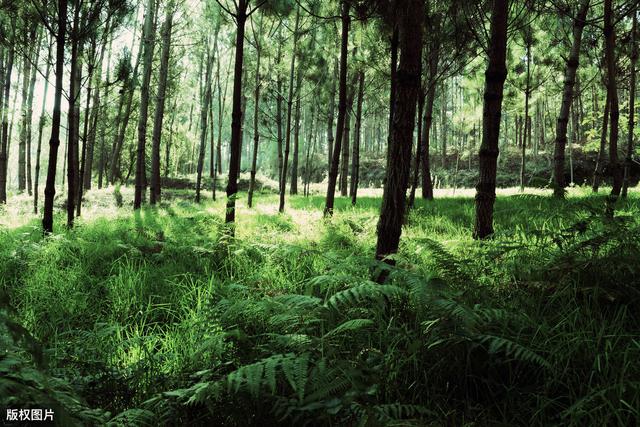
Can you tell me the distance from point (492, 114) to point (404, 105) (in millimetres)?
2361

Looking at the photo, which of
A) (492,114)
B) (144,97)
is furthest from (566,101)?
(144,97)

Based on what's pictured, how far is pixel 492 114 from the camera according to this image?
487 centimetres

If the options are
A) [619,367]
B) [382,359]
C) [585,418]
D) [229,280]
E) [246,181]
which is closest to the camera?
[585,418]

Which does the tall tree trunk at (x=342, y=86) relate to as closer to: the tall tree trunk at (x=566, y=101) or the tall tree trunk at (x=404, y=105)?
the tall tree trunk at (x=404, y=105)

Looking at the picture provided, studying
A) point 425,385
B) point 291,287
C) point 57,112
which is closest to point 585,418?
point 425,385

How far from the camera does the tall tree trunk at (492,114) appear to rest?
475 centimetres

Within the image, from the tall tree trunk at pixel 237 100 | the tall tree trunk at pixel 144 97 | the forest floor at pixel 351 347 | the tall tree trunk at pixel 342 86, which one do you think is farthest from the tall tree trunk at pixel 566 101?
the tall tree trunk at pixel 144 97

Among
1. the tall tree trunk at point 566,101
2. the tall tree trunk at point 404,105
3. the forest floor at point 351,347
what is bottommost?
the forest floor at point 351,347

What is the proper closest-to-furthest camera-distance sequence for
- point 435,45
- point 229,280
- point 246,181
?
point 229,280
point 435,45
point 246,181

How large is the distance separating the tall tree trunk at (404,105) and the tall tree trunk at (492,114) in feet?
6.81

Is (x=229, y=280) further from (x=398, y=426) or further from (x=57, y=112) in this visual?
(x=57, y=112)

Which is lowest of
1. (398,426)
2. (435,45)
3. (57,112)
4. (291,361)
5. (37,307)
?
(37,307)

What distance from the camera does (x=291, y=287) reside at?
348 centimetres

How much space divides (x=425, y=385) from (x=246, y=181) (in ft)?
93.4
